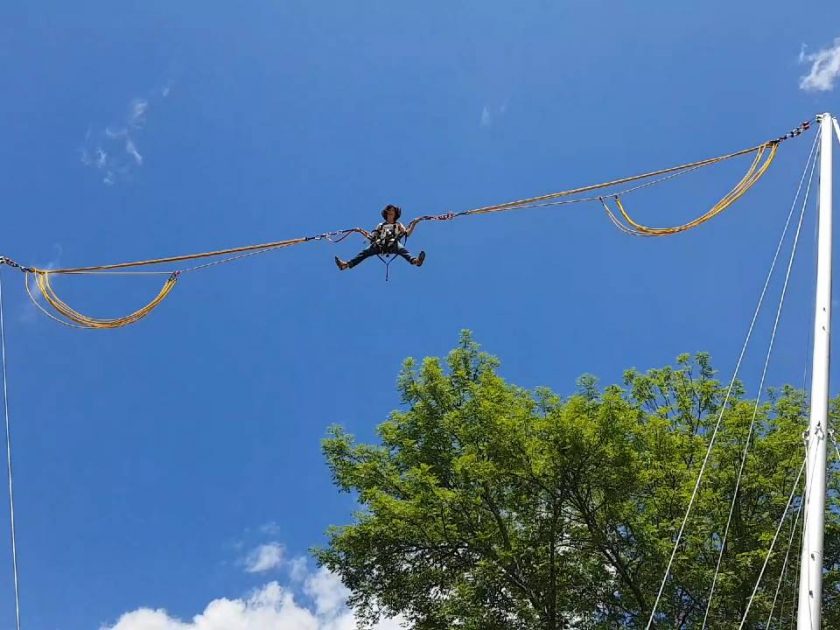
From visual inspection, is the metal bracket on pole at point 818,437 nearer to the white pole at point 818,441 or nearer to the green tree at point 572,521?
the white pole at point 818,441

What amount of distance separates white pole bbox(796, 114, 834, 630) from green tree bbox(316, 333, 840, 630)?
28.0 feet

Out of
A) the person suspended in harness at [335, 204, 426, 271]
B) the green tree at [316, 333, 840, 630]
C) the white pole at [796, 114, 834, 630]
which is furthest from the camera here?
the green tree at [316, 333, 840, 630]

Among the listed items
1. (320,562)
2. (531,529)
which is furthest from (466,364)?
(320,562)

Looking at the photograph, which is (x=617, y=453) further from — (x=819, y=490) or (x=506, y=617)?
(x=819, y=490)

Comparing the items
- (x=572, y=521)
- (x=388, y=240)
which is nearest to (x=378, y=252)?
(x=388, y=240)

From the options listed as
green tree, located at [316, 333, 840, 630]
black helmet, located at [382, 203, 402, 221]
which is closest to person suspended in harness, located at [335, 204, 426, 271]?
black helmet, located at [382, 203, 402, 221]

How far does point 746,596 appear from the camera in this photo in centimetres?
1552

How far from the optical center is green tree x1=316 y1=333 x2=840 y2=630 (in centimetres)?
1611

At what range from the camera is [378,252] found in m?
10.5

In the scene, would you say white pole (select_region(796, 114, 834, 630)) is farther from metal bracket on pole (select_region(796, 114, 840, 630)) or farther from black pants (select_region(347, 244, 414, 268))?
black pants (select_region(347, 244, 414, 268))

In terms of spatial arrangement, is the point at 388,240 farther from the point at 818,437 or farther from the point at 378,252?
the point at 818,437

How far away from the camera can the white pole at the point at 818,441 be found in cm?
645

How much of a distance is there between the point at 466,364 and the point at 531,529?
4843 mm

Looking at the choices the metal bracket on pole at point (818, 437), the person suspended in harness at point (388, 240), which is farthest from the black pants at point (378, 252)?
the metal bracket on pole at point (818, 437)
